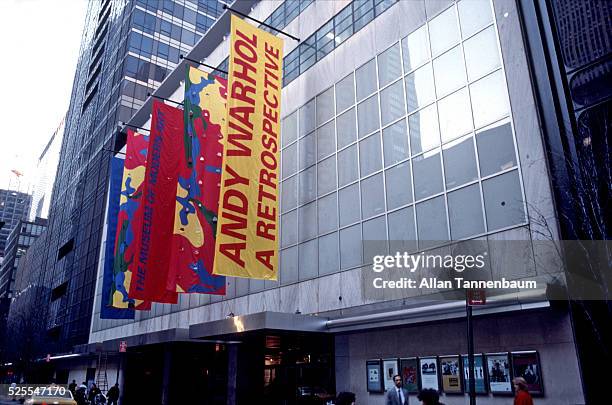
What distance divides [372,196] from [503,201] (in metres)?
5.64

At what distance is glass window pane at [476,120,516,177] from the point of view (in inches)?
556

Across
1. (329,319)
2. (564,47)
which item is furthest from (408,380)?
(564,47)

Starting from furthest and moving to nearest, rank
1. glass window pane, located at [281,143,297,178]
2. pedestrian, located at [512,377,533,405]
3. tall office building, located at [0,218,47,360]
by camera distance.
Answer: tall office building, located at [0,218,47,360]
glass window pane, located at [281,143,297,178]
pedestrian, located at [512,377,533,405]

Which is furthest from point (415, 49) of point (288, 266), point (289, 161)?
point (288, 266)

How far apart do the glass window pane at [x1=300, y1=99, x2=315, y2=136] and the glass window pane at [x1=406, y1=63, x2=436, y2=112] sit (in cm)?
594

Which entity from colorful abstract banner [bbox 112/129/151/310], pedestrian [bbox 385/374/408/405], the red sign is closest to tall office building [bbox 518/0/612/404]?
the red sign

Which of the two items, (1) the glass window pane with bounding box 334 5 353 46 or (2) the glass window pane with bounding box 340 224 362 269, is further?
(1) the glass window pane with bounding box 334 5 353 46

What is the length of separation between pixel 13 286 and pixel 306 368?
139 meters

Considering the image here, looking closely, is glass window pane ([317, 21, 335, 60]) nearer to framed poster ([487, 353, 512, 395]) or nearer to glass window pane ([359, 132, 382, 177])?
glass window pane ([359, 132, 382, 177])

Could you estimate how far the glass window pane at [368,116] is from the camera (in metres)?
19.4

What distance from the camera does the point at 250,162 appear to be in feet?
61.4

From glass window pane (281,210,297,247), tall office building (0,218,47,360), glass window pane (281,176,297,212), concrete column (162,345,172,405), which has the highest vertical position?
tall office building (0,218,47,360)

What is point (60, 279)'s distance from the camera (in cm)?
6712

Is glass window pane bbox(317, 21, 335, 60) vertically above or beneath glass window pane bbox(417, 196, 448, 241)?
above
